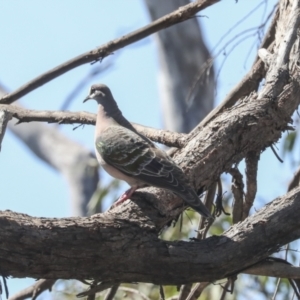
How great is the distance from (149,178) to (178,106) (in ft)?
23.7

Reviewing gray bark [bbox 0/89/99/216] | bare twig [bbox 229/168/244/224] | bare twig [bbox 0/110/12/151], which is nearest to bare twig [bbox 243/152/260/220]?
bare twig [bbox 229/168/244/224]

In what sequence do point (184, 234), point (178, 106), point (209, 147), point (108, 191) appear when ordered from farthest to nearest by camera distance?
point (178, 106)
point (108, 191)
point (184, 234)
point (209, 147)

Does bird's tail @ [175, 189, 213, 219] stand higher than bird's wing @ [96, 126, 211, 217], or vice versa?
bird's wing @ [96, 126, 211, 217]

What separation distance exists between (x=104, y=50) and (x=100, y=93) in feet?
1.80

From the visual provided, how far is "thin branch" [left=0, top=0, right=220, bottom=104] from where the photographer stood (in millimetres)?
4543

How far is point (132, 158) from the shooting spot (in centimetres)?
431

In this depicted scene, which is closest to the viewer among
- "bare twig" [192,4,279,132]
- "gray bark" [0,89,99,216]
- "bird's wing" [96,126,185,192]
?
"bird's wing" [96,126,185,192]

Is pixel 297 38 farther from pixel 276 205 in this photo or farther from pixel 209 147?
pixel 276 205

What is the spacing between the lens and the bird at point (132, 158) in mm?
3779

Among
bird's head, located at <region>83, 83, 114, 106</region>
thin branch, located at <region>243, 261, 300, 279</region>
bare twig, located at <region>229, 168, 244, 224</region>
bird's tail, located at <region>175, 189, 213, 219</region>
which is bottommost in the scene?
thin branch, located at <region>243, 261, 300, 279</region>

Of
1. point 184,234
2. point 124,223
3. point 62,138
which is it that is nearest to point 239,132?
point 124,223

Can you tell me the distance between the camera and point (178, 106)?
11.2 metres

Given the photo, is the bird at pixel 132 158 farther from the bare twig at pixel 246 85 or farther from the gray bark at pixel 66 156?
the gray bark at pixel 66 156

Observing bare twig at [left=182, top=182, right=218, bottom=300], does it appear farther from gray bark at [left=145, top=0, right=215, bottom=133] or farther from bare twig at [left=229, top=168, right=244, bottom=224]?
gray bark at [left=145, top=0, right=215, bottom=133]
